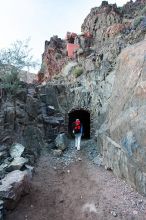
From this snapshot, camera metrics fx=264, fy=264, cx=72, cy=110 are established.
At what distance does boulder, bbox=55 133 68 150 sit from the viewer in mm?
14604

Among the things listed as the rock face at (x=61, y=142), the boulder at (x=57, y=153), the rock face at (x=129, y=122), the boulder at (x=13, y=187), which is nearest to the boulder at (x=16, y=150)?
the boulder at (x=13, y=187)

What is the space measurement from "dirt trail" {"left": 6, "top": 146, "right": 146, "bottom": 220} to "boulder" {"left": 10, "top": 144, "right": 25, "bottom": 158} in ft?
3.78

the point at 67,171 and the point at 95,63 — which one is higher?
the point at 95,63

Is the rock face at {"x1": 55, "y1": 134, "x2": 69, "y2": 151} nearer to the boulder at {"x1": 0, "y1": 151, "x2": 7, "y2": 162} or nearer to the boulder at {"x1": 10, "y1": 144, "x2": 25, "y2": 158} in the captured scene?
the boulder at {"x1": 10, "y1": 144, "x2": 25, "y2": 158}

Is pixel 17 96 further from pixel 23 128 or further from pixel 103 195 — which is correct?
pixel 103 195

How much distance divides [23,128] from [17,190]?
15.4 feet

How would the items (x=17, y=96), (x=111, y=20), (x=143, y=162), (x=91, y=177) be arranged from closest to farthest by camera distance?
(x=143, y=162)
(x=91, y=177)
(x=17, y=96)
(x=111, y=20)

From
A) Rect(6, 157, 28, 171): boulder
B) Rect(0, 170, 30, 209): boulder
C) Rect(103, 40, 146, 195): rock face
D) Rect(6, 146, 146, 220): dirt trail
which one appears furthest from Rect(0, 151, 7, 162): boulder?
Rect(103, 40, 146, 195): rock face

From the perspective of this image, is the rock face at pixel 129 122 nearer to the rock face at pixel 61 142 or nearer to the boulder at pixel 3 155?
the rock face at pixel 61 142

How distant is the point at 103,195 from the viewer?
1043 centimetres

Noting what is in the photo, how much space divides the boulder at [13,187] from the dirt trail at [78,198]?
0.93 ft

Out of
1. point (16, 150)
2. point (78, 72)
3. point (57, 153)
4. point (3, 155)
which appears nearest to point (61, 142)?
point (57, 153)

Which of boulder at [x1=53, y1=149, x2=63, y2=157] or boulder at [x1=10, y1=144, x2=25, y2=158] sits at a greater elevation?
boulder at [x1=10, y1=144, x2=25, y2=158]

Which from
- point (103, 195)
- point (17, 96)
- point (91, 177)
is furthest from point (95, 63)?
point (103, 195)
